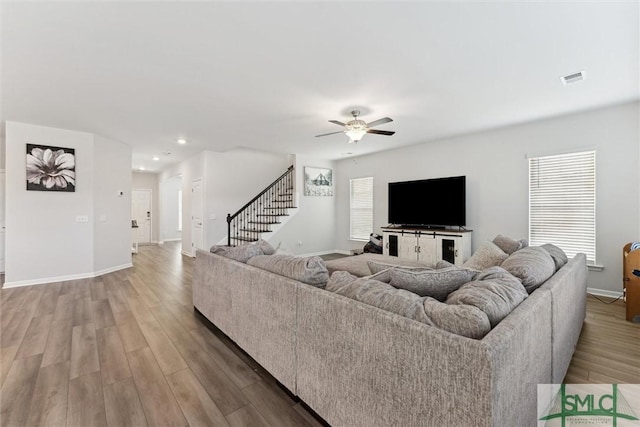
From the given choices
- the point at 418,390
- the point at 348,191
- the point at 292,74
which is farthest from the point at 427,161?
the point at 418,390

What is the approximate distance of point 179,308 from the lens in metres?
3.39

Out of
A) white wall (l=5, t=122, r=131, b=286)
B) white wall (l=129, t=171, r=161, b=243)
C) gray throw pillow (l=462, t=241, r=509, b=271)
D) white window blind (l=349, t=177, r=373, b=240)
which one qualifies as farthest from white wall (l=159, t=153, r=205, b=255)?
gray throw pillow (l=462, t=241, r=509, b=271)

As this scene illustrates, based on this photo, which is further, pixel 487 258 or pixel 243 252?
pixel 487 258

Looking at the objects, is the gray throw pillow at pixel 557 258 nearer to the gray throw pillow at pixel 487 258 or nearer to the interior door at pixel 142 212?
the gray throw pillow at pixel 487 258

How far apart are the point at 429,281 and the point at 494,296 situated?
34 centimetres

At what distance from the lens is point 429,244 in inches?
206

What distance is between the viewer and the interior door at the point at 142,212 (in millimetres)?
9531

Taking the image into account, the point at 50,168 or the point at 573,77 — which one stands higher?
the point at 573,77

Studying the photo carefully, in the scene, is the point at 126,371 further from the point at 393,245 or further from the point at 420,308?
the point at 393,245

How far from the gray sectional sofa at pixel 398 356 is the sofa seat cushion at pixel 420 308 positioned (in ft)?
0.22

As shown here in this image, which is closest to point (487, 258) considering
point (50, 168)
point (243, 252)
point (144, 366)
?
point (243, 252)

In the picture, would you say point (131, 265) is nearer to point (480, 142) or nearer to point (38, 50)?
point (38, 50)

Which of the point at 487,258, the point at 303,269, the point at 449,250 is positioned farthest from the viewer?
the point at 449,250

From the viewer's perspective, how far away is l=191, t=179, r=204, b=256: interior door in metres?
6.58
